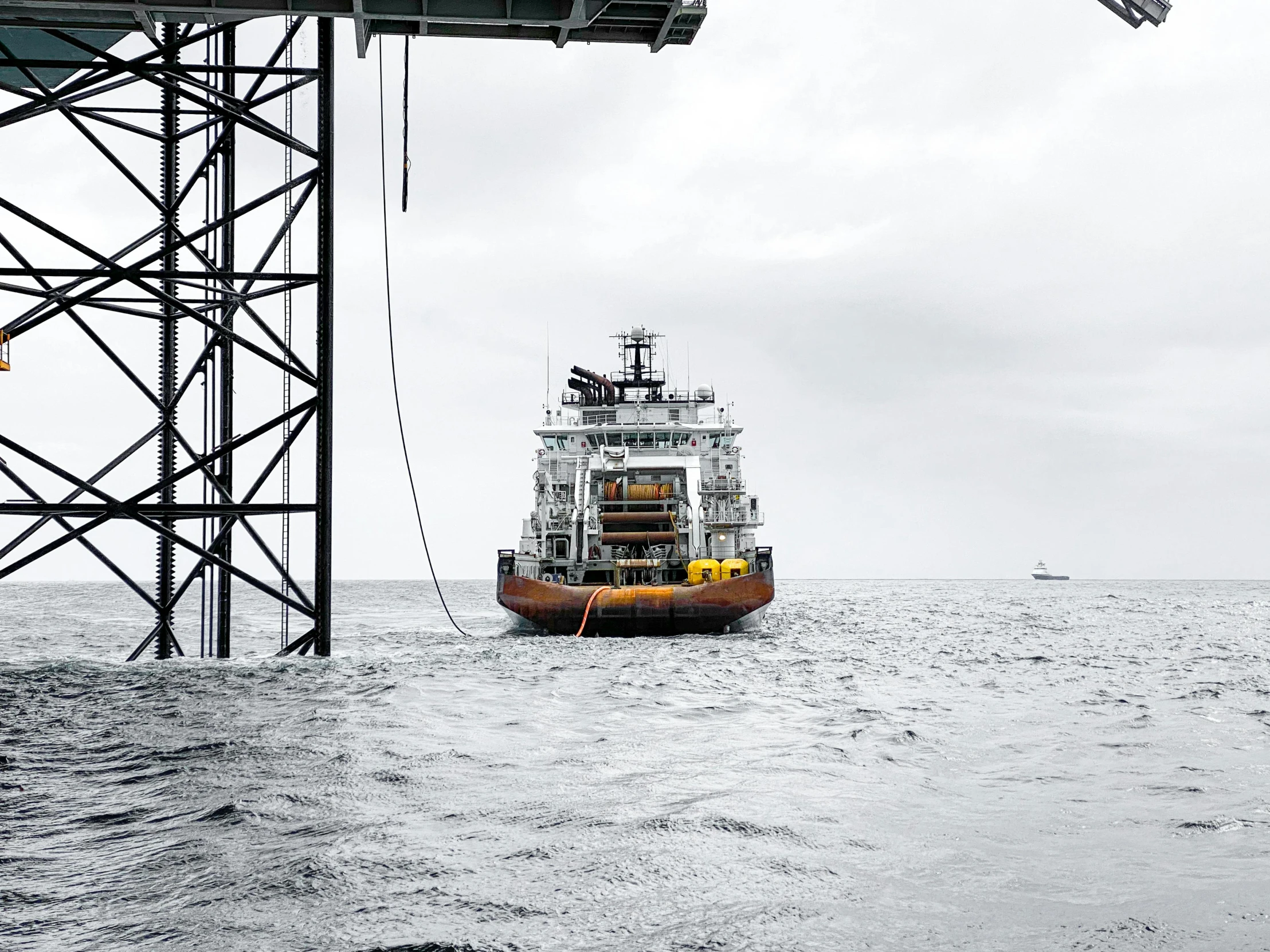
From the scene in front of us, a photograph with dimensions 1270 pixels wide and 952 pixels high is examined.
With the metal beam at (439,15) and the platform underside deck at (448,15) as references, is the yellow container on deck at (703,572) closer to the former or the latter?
the platform underside deck at (448,15)

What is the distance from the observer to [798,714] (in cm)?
1465

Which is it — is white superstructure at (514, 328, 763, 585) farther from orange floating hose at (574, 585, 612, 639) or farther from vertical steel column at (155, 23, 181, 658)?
vertical steel column at (155, 23, 181, 658)

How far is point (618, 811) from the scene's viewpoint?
332 inches

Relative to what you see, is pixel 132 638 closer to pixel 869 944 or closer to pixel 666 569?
pixel 666 569

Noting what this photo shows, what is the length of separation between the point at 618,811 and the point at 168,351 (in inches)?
528

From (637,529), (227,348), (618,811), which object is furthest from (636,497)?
(618,811)

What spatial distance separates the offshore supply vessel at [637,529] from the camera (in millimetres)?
29062

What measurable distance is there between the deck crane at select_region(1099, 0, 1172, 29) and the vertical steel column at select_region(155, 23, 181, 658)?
1510 cm

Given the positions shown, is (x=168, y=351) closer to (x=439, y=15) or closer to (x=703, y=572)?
(x=439, y=15)

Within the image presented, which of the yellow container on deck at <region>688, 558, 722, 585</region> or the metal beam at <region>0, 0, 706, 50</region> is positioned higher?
the metal beam at <region>0, 0, 706, 50</region>

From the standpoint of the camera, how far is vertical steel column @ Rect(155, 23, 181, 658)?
16.9 metres

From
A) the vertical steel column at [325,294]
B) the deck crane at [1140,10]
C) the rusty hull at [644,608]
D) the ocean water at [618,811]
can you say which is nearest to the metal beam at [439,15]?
the vertical steel column at [325,294]

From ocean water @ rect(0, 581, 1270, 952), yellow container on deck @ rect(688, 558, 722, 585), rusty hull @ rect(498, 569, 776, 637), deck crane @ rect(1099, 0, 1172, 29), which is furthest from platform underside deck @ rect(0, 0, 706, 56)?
yellow container on deck @ rect(688, 558, 722, 585)

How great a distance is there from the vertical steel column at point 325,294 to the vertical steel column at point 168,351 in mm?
2409
